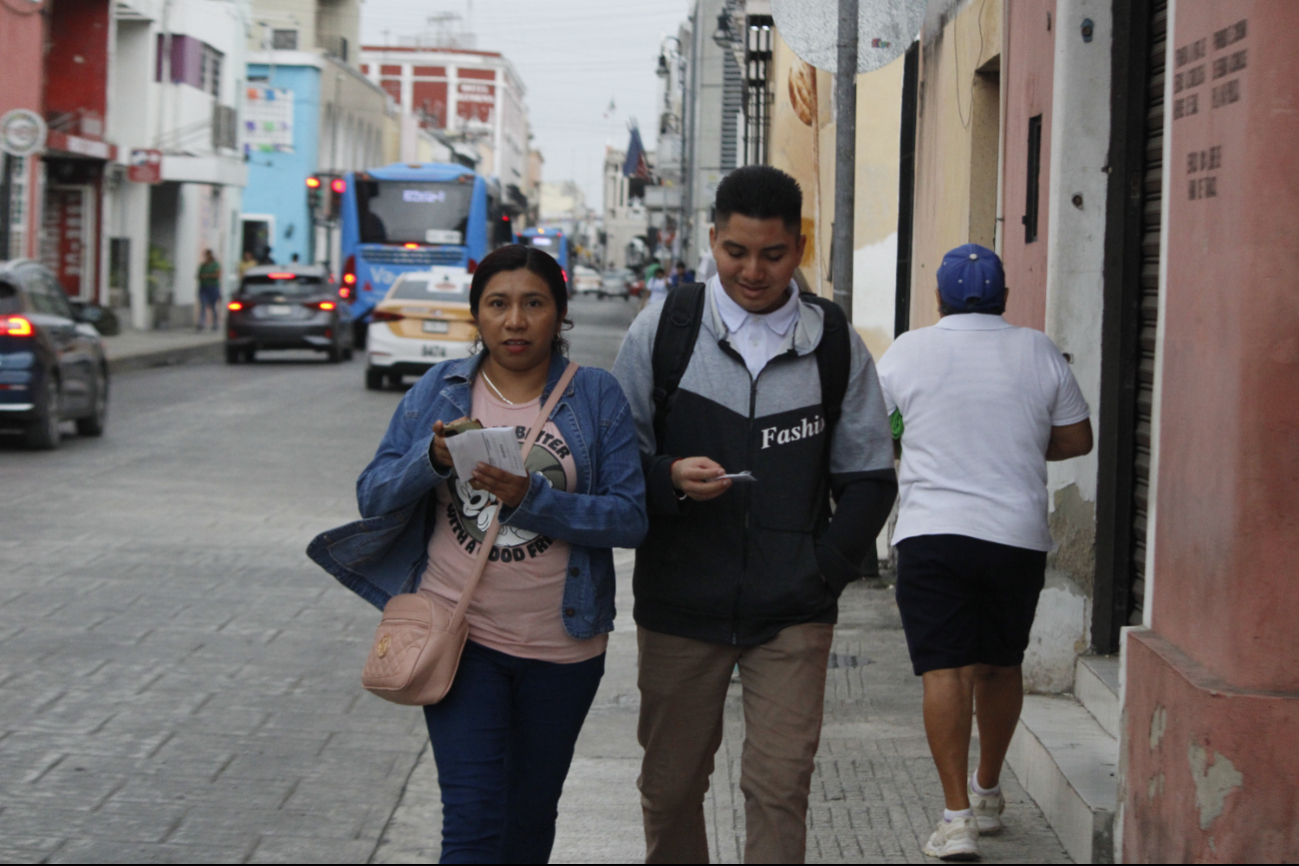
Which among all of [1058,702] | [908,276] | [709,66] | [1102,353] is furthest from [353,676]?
[709,66]

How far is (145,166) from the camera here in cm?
3347

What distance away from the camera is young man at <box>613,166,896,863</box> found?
3582 millimetres

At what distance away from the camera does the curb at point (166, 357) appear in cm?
2534

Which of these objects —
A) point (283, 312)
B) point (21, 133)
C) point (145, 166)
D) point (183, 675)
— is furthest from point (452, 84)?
point (183, 675)

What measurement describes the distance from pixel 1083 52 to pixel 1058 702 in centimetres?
237

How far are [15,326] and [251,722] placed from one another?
334 inches

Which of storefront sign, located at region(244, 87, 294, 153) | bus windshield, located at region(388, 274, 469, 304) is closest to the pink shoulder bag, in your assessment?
bus windshield, located at region(388, 274, 469, 304)

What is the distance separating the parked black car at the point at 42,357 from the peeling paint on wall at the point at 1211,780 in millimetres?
11499

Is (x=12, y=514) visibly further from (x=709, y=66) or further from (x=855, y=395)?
(x=709, y=66)

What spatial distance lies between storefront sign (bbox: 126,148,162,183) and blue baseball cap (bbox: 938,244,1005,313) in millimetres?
31317

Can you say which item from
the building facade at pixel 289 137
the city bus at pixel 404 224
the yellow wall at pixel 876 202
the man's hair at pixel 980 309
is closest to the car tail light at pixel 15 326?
the yellow wall at pixel 876 202

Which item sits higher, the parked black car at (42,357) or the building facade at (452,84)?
the building facade at (452,84)

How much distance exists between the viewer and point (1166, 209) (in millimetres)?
4375

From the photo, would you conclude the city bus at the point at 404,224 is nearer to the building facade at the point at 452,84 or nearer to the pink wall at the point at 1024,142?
the pink wall at the point at 1024,142
